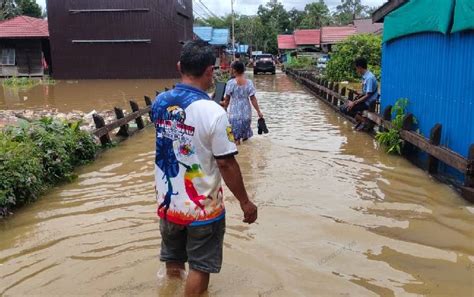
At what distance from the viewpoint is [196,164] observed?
128 inches

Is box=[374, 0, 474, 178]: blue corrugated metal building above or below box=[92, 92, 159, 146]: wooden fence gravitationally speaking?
above

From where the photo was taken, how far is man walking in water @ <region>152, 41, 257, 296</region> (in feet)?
10.4

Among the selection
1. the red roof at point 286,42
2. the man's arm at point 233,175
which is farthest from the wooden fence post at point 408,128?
the red roof at point 286,42

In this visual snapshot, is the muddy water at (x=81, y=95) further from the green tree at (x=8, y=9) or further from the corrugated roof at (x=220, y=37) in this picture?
the green tree at (x=8, y=9)

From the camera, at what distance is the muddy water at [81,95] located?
63.4 feet

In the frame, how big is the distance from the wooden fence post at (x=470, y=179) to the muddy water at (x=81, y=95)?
14.1 metres

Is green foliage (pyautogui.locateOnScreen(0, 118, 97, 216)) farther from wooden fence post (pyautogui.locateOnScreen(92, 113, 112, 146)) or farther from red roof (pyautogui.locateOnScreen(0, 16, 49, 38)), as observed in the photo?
red roof (pyautogui.locateOnScreen(0, 16, 49, 38))

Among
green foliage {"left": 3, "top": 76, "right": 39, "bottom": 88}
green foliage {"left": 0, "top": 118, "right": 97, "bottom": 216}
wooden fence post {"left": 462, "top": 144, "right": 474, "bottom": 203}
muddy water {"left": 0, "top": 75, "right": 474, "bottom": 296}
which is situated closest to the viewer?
muddy water {"left": 0, "top": 75, "right": 474, "bottom": 296}

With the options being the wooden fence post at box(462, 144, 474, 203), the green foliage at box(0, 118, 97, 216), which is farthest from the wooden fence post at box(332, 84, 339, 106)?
the wooden fence post at box(462, 144, 474, 203)

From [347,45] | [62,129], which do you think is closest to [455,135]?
[62,129]

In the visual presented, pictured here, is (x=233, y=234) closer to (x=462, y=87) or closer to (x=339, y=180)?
(x=339, y=180)

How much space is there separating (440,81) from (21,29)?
32.8m

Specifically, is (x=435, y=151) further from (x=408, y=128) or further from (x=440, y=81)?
(x=408, y=128)

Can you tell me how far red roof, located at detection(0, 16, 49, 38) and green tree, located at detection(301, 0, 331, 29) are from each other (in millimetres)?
56867
